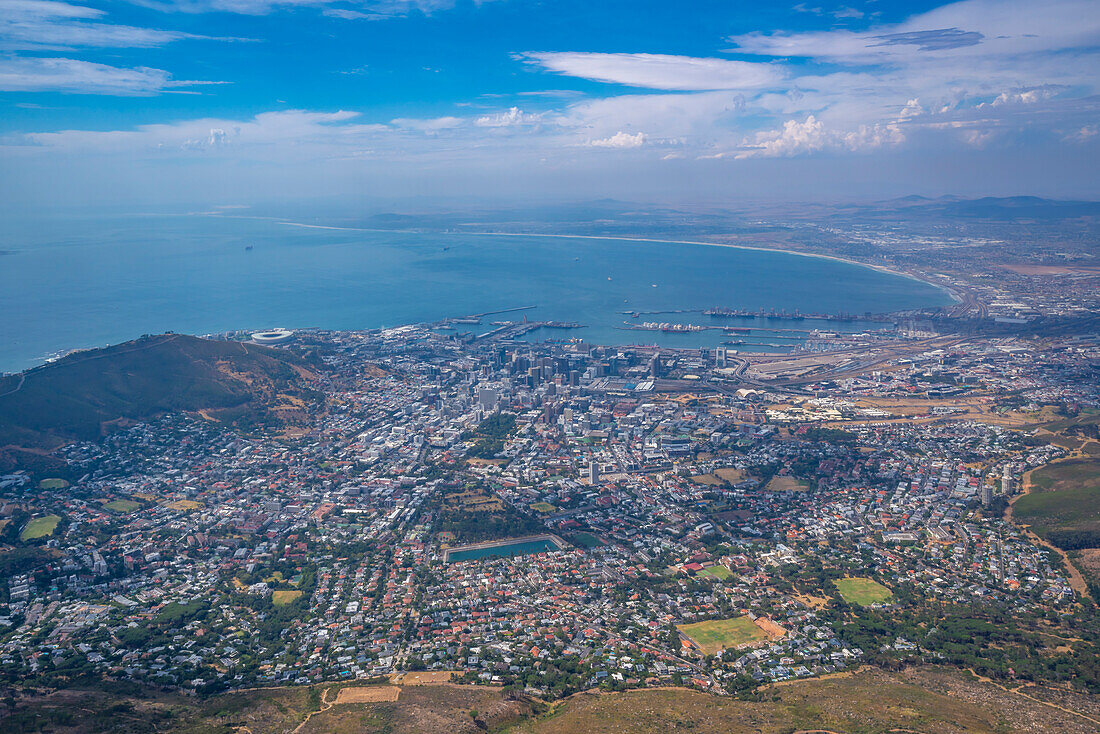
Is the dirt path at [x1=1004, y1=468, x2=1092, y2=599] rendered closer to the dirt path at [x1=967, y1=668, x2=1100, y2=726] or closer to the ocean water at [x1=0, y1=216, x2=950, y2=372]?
the dirt path at [x1=967, y1=668, x2=1100, y2=726]

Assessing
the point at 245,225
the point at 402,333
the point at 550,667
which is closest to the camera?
the point at 550,667

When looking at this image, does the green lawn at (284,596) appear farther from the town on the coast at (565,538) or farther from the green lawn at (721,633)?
the green lawn at (721,633)

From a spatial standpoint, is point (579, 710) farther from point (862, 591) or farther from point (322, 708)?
point (862, 591)

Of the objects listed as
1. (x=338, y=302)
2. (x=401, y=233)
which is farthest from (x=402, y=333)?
(x=401, y=233)

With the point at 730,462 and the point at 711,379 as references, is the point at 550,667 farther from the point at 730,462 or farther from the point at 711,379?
the point at 711,379

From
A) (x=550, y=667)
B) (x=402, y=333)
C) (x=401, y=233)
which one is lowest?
(x=550, y=667)

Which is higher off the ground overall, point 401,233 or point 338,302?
point 401,233

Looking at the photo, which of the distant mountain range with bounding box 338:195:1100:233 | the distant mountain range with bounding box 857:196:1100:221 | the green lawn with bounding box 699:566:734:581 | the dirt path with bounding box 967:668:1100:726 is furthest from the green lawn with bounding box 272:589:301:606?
the distant mountain range with bounding box 857:196:1100:221

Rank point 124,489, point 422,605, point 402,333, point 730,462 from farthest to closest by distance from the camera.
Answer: point 402,333, point 730,462, point 124,489, point 422,605
